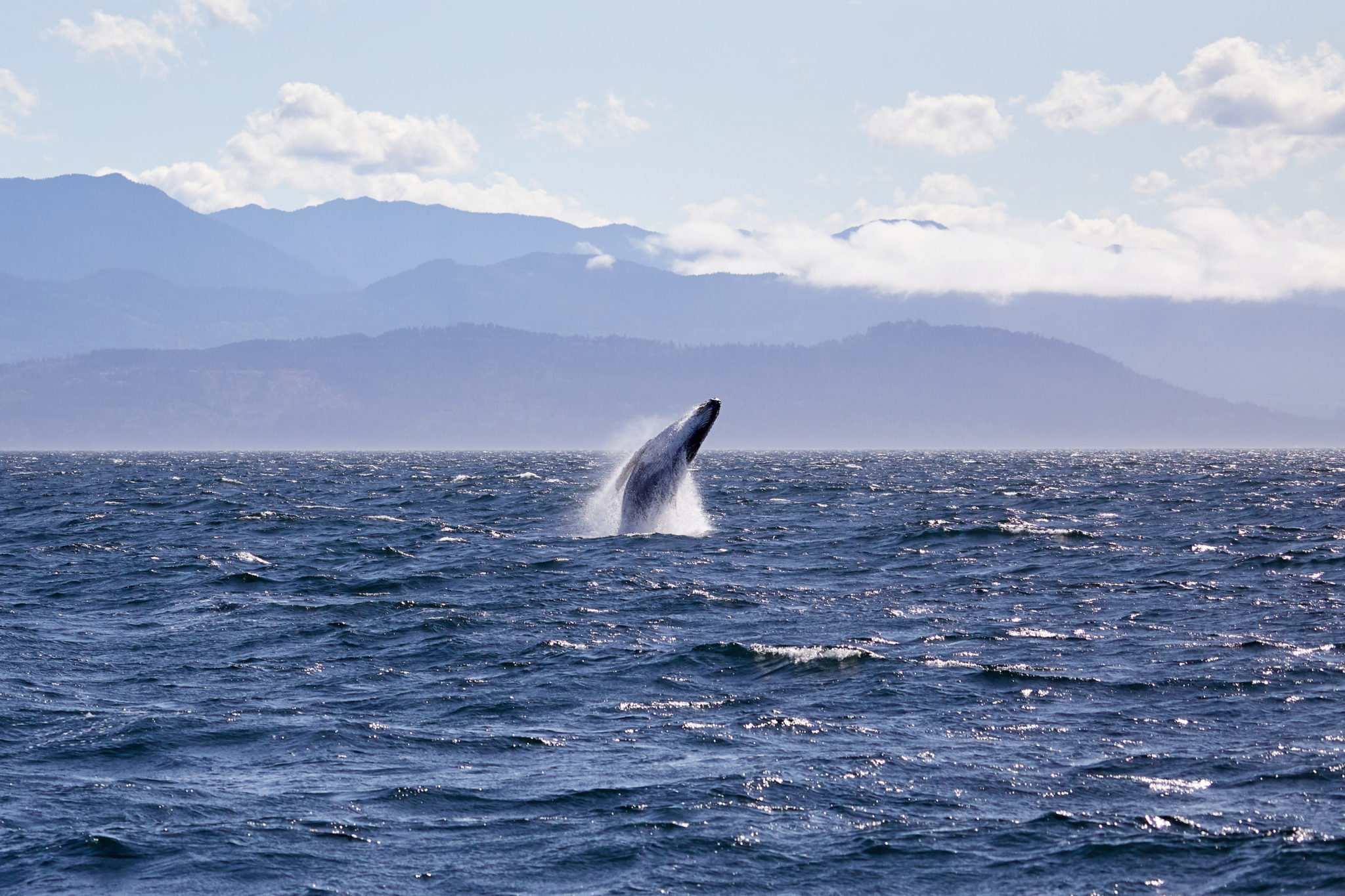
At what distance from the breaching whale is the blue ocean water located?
1639 millimetres

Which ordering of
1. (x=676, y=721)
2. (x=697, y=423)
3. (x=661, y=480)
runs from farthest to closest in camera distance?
(x=661, y=480)
(x=697, y=423)
(x=676, y=721)

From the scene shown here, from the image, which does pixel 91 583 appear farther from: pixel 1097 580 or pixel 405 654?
pixel 1097 580

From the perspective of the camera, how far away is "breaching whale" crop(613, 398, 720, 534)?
2892 centimetres

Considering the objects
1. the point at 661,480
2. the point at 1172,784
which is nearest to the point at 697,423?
the point at 661,480

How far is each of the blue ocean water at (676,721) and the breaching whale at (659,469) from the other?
1.64m

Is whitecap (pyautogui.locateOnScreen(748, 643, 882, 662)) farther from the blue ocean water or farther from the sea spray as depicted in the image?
the sea spray

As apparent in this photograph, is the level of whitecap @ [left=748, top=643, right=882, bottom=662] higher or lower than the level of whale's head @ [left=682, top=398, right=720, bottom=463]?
lower

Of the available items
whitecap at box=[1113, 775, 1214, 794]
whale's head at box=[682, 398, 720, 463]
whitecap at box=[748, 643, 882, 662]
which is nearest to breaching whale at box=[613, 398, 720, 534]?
whale's head at box=[682, 398, 720, 463]

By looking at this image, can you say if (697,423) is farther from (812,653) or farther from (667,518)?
(812,653)

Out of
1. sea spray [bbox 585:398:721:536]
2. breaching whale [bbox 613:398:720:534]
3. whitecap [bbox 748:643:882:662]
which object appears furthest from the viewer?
sea spray [bbox 585:398:721:536]

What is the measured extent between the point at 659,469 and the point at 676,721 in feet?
53.7

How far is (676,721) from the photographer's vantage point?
49.2ft

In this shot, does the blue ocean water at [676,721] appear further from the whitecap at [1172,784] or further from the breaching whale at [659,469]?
the breaching whale at [659,469]

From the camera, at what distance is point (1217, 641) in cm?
1917
